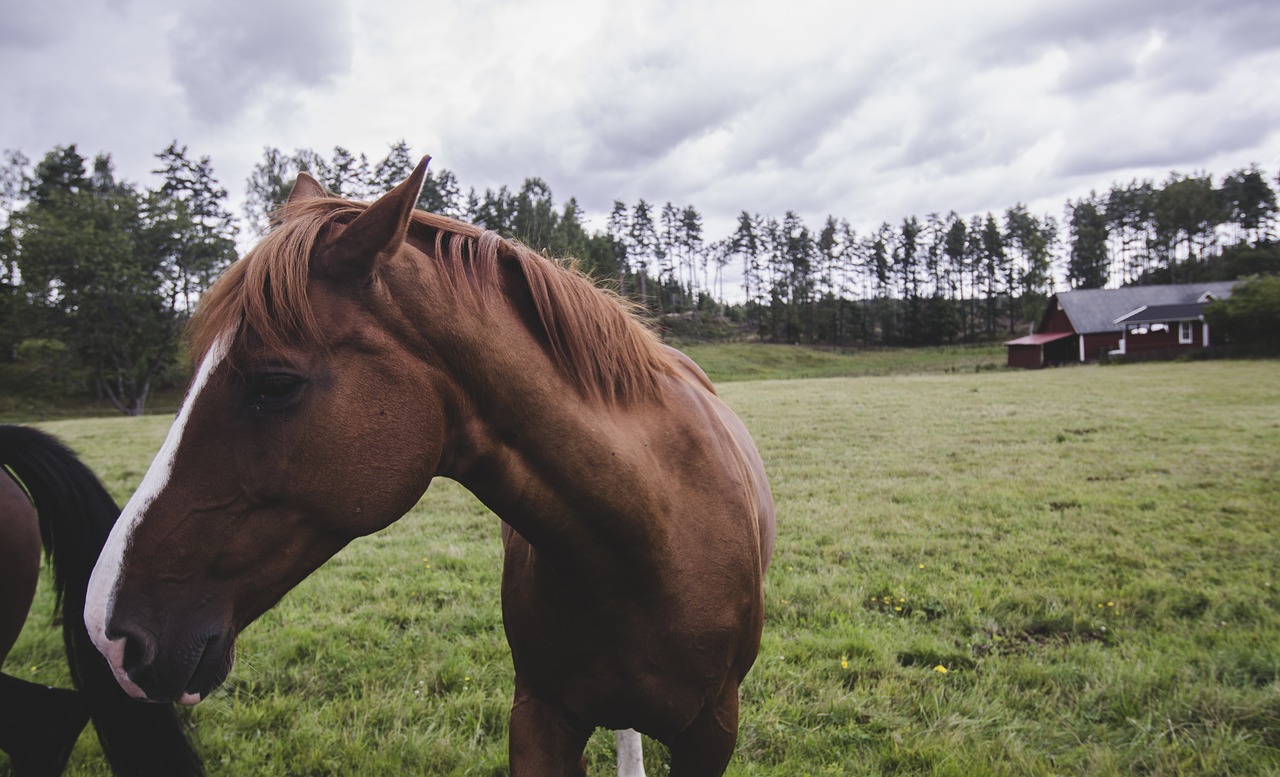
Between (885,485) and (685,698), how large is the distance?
22.8ft

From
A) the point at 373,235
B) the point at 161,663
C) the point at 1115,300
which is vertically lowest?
the point at 161,663

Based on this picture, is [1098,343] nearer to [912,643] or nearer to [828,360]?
[828,360]

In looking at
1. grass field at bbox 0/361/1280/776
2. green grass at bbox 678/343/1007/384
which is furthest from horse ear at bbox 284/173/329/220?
green grass at bbox 678/343/1007/384

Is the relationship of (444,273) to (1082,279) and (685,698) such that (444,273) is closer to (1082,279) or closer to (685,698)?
(685,698)

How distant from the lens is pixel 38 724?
8.50ft

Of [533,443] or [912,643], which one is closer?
[533,443]

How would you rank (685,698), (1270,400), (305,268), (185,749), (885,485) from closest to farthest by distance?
(305,268), (685,698), (185,749), (885,485), (1270,400)

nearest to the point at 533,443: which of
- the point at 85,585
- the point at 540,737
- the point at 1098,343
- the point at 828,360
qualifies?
the point at 540,737

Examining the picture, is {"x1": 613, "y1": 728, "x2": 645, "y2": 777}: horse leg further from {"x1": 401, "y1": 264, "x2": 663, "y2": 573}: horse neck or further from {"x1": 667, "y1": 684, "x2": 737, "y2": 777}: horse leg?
{"x1": 401, "y1": 264, "x2": 663, "y2": 573}: horse neck

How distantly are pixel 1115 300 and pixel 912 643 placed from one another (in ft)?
170

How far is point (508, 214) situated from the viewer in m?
44.4

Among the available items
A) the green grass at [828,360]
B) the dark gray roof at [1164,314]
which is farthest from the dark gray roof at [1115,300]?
the green grass at [828,360]

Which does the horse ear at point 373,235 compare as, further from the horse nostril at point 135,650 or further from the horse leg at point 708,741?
the horse leg at point 708,741

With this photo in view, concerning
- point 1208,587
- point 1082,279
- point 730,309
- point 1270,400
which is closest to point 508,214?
point 730,309
